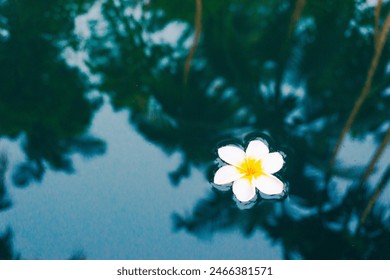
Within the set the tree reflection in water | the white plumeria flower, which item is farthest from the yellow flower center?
the tree reflection in water

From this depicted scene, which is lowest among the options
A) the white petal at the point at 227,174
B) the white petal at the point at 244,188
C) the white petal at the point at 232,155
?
the white petal at the point at 244,188

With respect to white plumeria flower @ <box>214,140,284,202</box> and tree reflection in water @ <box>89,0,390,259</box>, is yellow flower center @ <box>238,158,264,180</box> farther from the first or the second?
tree reflection in water @ <box>89,0,390,259</box>

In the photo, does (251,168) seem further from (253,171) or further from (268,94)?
(268,94)

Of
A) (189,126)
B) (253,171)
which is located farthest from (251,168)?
(189,126)

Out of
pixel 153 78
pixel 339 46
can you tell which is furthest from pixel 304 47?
pixel 153 78

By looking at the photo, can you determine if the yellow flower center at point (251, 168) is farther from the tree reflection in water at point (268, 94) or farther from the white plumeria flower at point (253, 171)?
the tree reflection in water at point (268, 94)

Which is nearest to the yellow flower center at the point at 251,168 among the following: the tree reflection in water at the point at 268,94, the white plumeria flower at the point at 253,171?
the white plumeria flower at the point at 253,171
